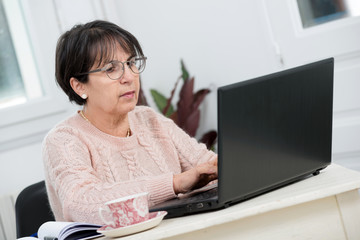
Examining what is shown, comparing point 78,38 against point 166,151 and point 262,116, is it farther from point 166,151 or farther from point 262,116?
point 262,116

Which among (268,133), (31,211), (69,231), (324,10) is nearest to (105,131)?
(31,211)

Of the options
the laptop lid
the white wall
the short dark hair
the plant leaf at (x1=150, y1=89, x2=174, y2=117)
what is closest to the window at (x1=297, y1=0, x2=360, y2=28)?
the white wall

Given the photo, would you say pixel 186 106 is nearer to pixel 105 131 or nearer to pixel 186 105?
pixel 186 105

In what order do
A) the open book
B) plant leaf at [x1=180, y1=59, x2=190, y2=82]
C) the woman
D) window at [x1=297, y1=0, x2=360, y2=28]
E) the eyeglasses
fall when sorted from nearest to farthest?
the open book → the woman → the eyeglasses → window at [x1=297, y1=0, x2=360, y2=28] → plant leaf at [x1=180, y1=59, x2=190, y2=82]

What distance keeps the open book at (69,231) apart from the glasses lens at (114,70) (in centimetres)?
52

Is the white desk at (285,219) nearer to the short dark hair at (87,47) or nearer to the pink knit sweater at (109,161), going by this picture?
the pink knit sweater at (109,161)

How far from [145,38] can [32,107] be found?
0.74 m

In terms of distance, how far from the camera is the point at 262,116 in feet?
3.89

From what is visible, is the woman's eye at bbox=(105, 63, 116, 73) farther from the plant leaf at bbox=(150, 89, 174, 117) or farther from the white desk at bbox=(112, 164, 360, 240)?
the plant leaf at bbox=(150, 89, 174, 117)

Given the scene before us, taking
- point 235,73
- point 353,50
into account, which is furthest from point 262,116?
point 235,73

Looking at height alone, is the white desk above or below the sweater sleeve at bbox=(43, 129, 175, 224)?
below

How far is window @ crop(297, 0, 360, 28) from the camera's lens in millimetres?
2834

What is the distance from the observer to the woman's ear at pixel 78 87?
181cm

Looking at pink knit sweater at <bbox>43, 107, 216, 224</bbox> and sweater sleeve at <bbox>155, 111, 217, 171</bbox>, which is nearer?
pink knit sweater at <bbox>43, 107, 216, 224</bbox>
